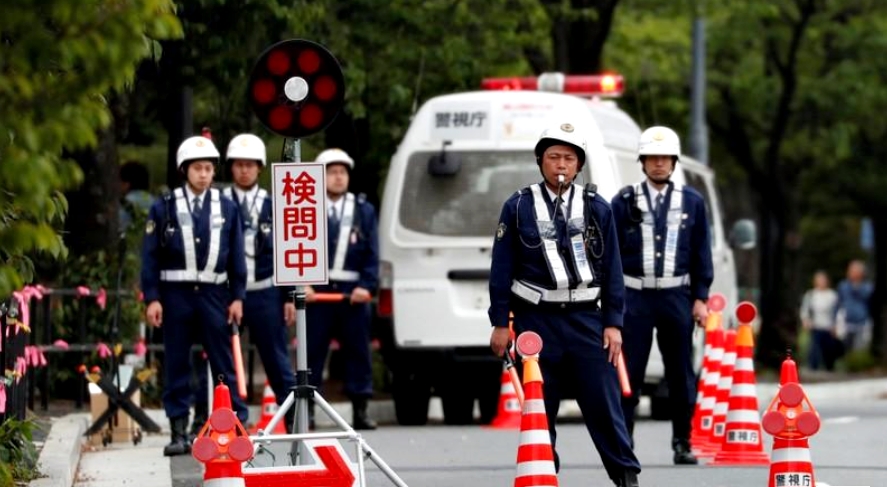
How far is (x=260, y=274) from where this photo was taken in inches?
570

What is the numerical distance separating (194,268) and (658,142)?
282cm

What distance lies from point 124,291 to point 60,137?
10505 millimetres

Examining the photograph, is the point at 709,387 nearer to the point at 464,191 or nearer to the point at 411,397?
the point at 464,191

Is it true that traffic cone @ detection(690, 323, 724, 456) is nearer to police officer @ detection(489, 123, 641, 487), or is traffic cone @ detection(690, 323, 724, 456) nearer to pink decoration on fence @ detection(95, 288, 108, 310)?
pink decoration on fence @ detection(95, 288, 108, 310)

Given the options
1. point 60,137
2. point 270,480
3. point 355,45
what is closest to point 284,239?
point 270,480

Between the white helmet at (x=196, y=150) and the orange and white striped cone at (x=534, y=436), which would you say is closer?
the orange and white striped cone at (x=534, y=436)

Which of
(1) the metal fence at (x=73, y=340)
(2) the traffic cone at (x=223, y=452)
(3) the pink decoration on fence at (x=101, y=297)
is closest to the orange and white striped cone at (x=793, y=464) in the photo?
(2) the traffic cone at (x=223, y=452)

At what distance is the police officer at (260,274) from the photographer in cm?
1428

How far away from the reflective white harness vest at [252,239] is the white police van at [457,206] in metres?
2.67

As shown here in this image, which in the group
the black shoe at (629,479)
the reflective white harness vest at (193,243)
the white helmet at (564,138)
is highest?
the white helmet at (564,138)

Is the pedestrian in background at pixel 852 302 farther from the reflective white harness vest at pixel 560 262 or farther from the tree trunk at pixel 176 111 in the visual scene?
the reflective white harness vest at pixel 560 262

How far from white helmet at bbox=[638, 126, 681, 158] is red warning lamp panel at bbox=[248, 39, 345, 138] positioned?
253 cm

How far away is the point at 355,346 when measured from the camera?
1659 centimetres

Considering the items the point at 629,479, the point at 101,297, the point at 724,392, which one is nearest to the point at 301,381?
the point at 629,479
